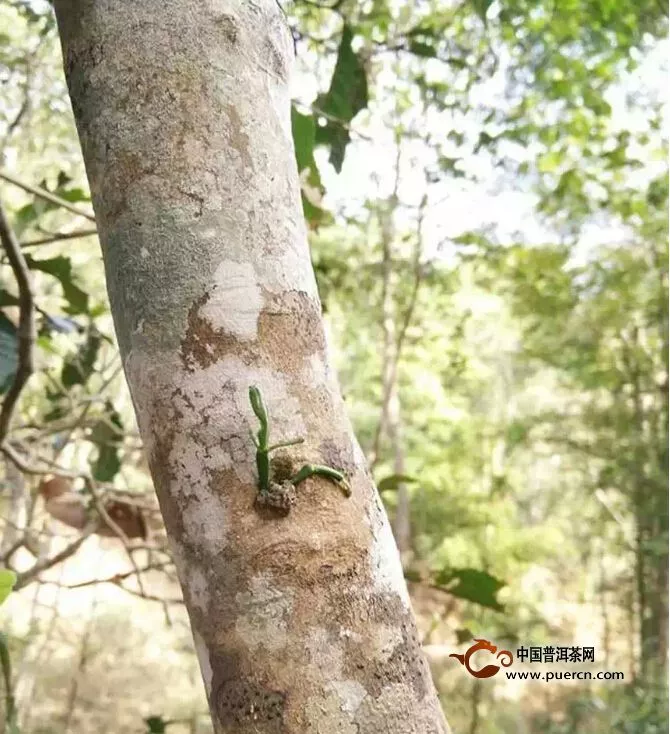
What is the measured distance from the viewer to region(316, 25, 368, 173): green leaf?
0.76m

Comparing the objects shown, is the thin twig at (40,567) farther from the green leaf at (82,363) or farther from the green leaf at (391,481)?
the green leaf at (391,481)

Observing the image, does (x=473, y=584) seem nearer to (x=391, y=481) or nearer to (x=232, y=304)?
(x=391, y=481)

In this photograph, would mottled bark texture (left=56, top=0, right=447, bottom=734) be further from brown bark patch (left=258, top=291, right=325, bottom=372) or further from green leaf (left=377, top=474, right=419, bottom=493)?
green leaf (left=377, top=474, right=419, bottom=493)

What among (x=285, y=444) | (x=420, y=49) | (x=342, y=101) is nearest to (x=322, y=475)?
(x=285, y=444)

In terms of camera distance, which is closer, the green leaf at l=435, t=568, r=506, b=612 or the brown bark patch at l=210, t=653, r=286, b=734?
the brown bark patch at l=210, t=653, r=286, b=734

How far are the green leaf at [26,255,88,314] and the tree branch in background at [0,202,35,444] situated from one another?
188 millimetres

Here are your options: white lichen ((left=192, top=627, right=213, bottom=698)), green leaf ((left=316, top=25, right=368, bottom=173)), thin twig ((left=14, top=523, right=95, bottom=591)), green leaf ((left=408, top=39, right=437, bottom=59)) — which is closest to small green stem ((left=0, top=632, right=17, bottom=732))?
thin twig ((left=14, top=523, right=95, bottom=591))

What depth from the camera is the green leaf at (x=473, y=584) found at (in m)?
0.73

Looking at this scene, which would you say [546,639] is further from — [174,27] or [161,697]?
[174,27]

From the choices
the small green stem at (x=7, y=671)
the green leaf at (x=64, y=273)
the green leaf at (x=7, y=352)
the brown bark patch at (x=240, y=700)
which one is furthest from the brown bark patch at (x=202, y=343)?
the green leaf at (x=64, y=273)

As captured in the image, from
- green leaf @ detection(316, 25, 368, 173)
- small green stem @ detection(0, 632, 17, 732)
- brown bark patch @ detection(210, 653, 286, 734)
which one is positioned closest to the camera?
brown bark patch @ detection(210, 653, 286, 734)

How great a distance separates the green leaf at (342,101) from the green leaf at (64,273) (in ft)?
1.04

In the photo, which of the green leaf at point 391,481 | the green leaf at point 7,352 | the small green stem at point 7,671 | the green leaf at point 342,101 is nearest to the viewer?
the small green stem at point 7,671

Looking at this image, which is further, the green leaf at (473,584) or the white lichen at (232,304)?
the green leaf at (473,584)
